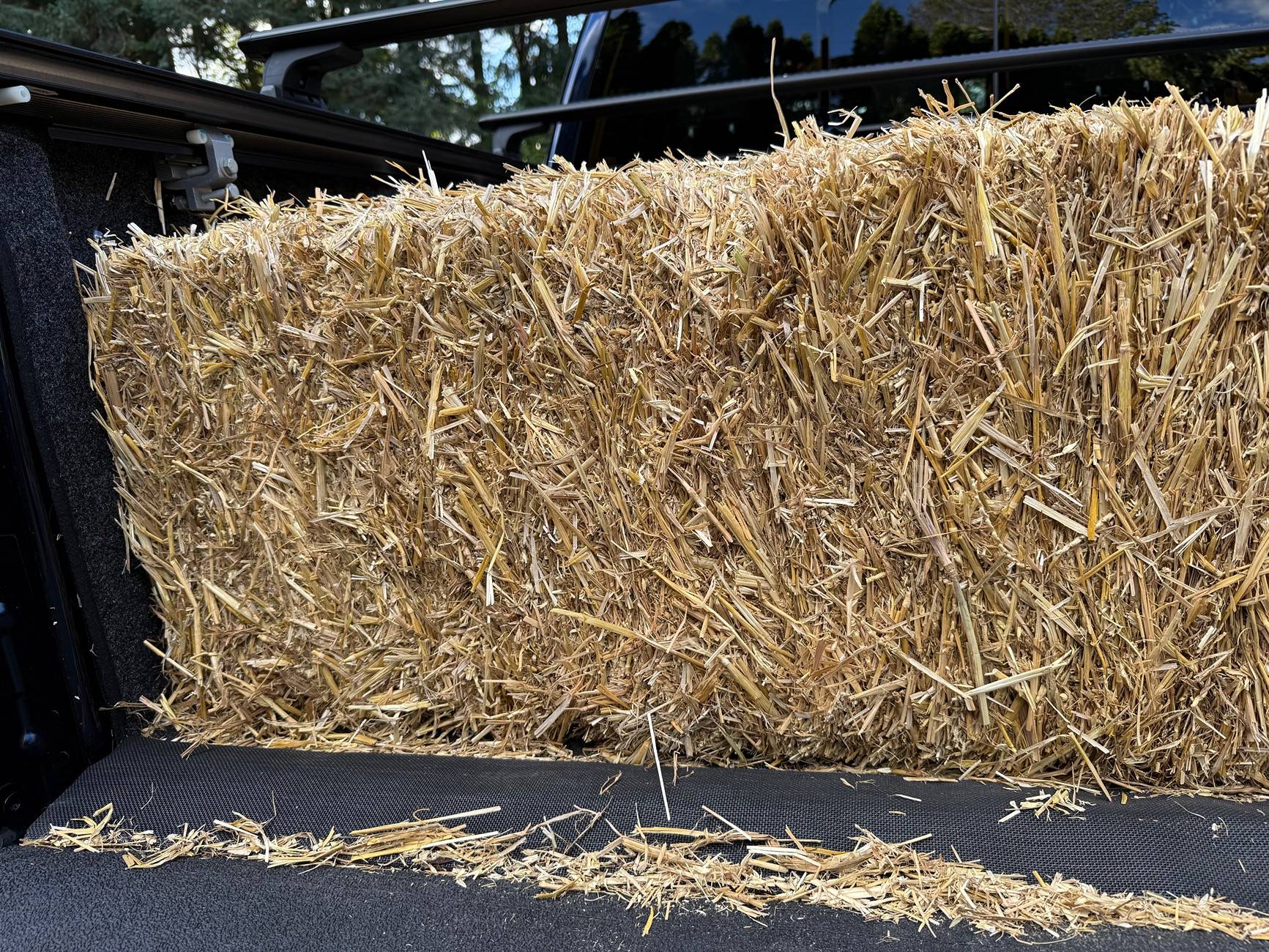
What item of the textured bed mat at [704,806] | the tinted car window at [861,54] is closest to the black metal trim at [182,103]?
the tinted car window at [861,54]

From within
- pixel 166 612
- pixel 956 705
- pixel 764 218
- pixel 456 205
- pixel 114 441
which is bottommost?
pixel 956 705

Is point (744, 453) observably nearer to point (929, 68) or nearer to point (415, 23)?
point (929, 68)

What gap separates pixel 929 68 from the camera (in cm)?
252

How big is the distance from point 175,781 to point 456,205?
1334 millimetres

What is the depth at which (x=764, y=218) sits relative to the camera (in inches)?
63.6

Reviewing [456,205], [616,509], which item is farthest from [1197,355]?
[456,205]

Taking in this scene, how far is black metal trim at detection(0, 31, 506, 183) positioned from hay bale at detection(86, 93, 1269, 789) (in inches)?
11.9

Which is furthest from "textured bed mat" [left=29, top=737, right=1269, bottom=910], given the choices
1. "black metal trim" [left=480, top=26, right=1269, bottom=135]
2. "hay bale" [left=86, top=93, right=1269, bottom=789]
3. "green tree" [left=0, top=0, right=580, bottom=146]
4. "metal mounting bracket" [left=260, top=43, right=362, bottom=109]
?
"green tree" [left=0, top=0, right=580, bottom=146]

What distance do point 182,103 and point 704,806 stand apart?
6.29 ft

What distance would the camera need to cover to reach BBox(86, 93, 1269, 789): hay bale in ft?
5.11

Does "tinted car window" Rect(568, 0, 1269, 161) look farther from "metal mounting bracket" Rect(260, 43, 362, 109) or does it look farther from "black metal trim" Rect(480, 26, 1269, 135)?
"metal mounting bracket" Rect(260, 43, 362, 109)

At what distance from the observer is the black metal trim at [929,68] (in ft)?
7.88

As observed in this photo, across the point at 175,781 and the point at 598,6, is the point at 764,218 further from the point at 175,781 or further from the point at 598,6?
the point at 175,781

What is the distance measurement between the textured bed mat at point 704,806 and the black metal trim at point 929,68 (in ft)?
5.84
